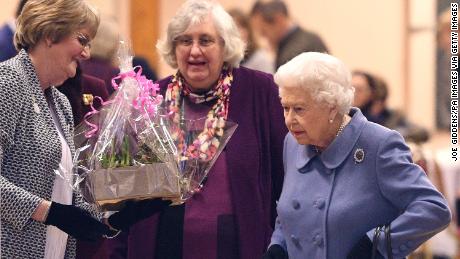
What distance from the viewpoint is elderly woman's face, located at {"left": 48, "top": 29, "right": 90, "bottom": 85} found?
4.03 metres

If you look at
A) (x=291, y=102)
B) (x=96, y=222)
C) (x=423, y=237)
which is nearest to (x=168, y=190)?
(x=96, y=222)

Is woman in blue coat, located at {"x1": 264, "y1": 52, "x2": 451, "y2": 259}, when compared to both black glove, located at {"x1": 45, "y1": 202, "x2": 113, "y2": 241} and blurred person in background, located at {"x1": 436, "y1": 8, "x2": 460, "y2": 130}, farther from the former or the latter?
blurred person in background, located at {"x1": 436, "y1": 8, "x2": 460, "y2": 130}

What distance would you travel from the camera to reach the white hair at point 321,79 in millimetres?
4008

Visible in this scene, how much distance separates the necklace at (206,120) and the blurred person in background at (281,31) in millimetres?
2653

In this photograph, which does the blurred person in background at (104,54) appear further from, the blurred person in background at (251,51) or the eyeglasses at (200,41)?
the blurred person in background at (251,51)

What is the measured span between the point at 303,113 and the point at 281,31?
4174 mm

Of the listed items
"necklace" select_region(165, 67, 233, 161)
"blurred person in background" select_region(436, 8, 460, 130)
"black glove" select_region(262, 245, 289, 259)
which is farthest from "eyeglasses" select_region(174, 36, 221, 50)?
"blurred person in background" select_region(436, 8, 460, 130)

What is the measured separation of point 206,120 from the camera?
4.80m

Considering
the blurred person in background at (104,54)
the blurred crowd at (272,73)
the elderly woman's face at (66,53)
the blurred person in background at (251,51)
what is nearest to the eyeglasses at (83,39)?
the elderly woman's face at (66,53)

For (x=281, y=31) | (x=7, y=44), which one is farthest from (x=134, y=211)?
(x=281, y=31)

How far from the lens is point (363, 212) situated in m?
3.93

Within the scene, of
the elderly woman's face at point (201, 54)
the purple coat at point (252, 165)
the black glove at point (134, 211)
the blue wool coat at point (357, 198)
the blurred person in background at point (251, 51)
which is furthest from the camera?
the blurred person in background at point (251, 51)

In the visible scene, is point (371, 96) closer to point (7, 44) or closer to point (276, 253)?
point (7, 44)

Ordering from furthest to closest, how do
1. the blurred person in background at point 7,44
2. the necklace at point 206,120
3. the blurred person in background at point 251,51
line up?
the blurred person in background at point 251,51
the blurred person in background at point 7,44
the necklace at point 206,120
